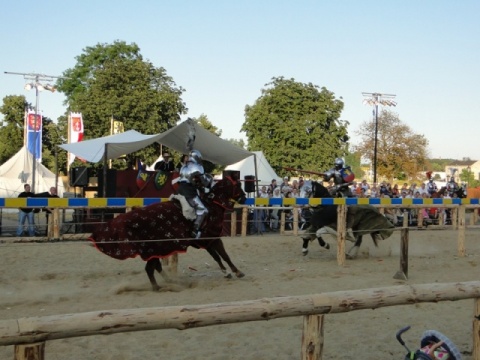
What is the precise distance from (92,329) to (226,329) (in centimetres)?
295

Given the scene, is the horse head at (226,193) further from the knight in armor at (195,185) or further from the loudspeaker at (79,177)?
the loudspeaker at (79,177)

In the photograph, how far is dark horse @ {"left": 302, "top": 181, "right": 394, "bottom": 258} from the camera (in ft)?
36.7

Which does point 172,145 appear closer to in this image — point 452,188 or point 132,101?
point 452,188

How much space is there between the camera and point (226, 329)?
235 inches

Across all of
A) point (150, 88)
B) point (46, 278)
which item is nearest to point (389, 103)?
point (150, 88)

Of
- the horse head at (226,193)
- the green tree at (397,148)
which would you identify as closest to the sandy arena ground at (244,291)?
the horse head at (226,193)

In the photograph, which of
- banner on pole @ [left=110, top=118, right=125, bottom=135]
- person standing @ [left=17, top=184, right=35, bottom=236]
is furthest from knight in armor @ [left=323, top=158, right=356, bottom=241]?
banner on pole @ [left=110, top=118, right=125, bottom=135]

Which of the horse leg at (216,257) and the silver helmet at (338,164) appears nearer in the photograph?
the horse leg at (216,257)

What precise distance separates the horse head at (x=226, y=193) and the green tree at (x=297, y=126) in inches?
1182

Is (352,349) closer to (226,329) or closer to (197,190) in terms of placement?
(226,329)

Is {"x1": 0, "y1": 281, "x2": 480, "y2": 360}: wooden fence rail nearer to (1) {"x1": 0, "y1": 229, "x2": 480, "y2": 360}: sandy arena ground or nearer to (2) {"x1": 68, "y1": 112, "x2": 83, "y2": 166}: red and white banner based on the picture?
(1) {"x1": 0, "y1": 229, "x2": 480, "y2": 360}: sandy arena ground

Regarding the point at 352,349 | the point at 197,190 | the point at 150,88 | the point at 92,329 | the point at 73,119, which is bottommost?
the point at 352,349

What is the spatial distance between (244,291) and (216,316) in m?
4.59

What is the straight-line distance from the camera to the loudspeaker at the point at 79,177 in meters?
15.2
